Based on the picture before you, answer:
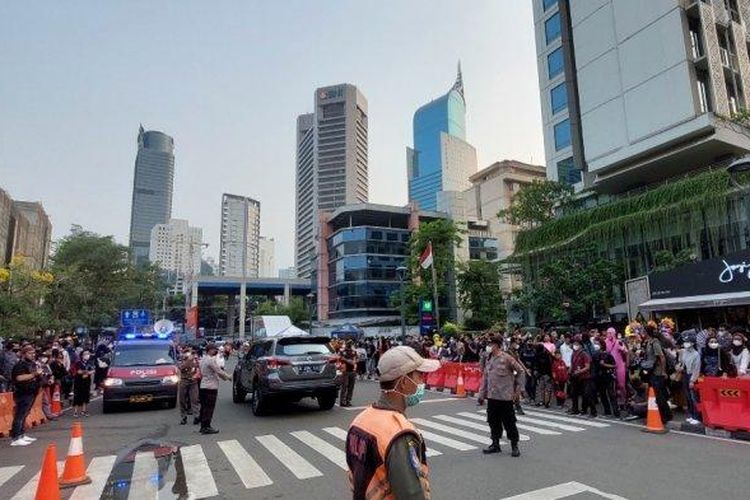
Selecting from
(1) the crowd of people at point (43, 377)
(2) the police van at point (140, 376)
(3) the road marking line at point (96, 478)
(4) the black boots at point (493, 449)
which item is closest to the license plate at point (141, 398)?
(2) the police van at point (140, 376)

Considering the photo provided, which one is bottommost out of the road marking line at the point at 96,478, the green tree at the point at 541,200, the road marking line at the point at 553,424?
the road marking line at the point at 553,424

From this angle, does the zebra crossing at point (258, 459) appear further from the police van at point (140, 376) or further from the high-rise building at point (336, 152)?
the high-rise building at point (336, 152)

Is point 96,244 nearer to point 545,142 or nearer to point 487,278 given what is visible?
point 487,278

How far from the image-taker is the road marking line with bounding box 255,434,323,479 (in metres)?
7.16

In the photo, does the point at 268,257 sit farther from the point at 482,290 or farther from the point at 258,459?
the point at 258,459

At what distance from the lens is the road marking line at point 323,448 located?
7834 mm

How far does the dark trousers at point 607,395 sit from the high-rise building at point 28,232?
66.6m

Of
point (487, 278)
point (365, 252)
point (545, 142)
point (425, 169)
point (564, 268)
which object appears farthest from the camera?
point (425, 169)

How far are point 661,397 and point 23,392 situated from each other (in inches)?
502

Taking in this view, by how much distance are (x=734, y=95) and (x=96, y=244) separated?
174 ft

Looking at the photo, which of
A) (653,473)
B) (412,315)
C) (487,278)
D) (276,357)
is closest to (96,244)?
(412,315)

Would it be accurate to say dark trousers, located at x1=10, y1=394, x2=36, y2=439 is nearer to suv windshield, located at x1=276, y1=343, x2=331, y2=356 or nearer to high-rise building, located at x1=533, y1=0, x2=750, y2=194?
suv windshield, located at x1=276, y1=343, x2=331, y2=356

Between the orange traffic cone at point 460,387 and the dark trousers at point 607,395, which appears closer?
the dark trousers at point 607,395

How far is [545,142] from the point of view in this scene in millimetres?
47719
